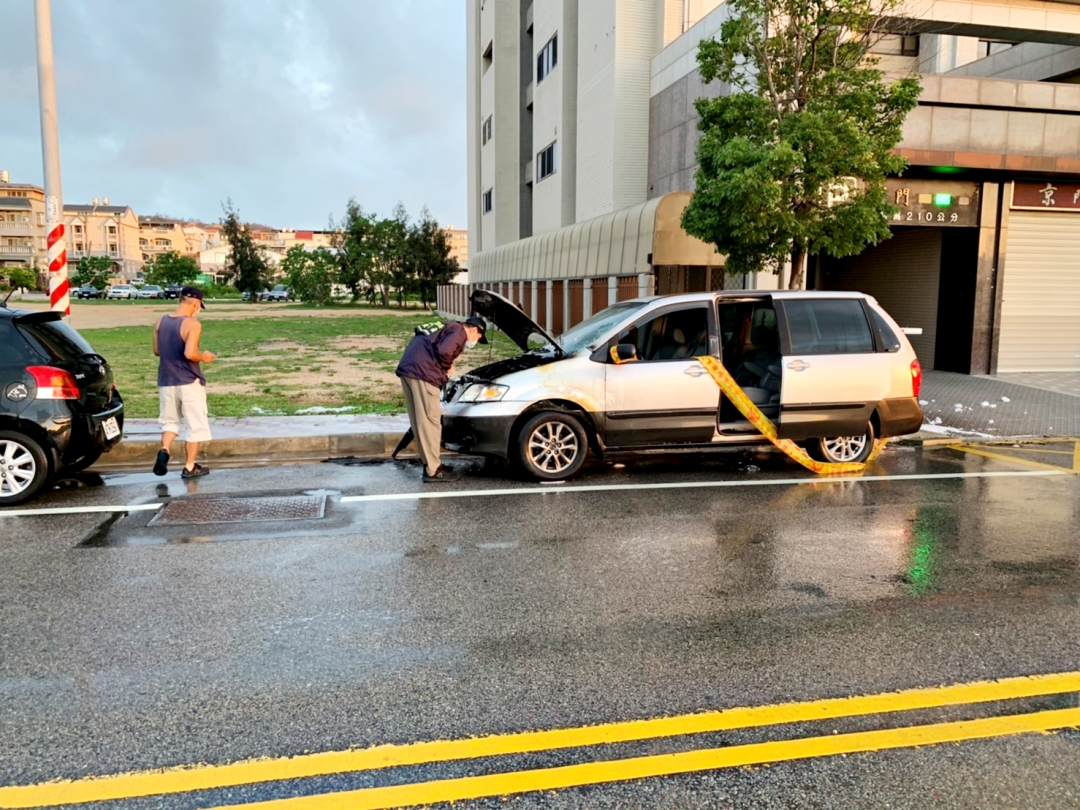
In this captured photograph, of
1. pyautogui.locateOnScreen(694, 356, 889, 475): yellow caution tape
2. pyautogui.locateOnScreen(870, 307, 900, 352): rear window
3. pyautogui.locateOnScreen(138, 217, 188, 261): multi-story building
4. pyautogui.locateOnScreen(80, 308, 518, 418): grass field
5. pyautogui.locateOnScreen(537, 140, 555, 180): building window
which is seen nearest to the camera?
pyautogui.locateOnScreen(694, 356, 889, 475): yellow caution tape

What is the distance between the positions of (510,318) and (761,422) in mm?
2717

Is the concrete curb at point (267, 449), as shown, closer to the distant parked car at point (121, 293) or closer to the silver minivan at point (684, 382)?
the silver minivan at point (684, 382)

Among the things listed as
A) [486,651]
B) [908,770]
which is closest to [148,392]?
[486,651]

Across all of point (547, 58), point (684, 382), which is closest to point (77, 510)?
point (684, 382)

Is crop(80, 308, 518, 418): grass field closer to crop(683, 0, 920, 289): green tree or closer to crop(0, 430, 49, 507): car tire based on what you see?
crop(0, 430, 49, 507): car tire

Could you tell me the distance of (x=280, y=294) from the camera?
95.3 meters

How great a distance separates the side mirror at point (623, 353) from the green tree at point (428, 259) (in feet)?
186

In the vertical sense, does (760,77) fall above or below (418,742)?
above

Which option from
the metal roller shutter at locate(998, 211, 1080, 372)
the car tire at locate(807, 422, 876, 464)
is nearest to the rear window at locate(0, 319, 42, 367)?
the car tire at locate(807, 422, 876, 464)

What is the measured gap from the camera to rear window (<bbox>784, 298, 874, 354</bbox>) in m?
8.32

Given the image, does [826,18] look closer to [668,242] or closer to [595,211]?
[668,242]

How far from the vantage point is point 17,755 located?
310cm

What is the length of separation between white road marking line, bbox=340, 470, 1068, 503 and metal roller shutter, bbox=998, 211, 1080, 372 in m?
10.0

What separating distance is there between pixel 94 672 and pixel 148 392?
10.4 meters
